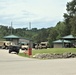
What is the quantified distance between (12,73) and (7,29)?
155053 millimetres

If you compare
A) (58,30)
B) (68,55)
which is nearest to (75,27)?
(68,55)

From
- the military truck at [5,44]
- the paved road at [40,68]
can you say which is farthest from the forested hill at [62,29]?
the paved road at [40,68]

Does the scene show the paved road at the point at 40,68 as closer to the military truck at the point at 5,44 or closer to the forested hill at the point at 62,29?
the forested hill at the point at 62,29

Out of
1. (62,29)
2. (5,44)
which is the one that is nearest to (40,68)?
(5,44)

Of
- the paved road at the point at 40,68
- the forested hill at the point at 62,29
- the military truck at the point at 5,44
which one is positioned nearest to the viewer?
the paved road at the point at 40,68

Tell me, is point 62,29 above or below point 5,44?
above

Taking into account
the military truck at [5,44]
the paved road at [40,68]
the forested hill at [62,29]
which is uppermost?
the forested hill at [62,29]

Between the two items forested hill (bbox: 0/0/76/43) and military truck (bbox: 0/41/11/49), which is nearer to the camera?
forested hill (bbox: 0/0/76/43)

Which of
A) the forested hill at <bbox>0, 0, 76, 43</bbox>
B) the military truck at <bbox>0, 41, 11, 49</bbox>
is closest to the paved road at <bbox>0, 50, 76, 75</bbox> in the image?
the forested hill at <bbox>0, 0, 76, 43</bbox>

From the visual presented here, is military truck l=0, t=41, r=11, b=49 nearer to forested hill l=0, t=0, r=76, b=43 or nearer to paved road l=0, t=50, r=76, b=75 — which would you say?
forested hill l=0, t=0, r=76, b=43

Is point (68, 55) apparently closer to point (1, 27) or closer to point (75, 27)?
point (75, 27)

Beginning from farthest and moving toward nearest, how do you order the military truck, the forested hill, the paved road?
1. the military truck
2. the forested hill
3. the paved road

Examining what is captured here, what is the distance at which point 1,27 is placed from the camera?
174 meters

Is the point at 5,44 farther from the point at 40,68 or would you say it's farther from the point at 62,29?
the point at 40,68
